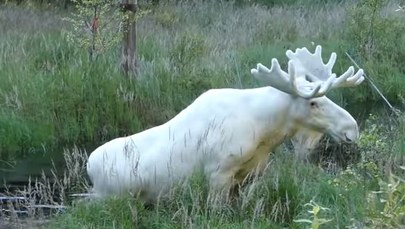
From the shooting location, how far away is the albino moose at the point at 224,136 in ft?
22.7

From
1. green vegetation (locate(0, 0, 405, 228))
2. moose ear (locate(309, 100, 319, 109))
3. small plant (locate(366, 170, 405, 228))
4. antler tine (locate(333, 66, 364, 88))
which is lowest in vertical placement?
green vegetation (locate(0, 0, 405, 228))

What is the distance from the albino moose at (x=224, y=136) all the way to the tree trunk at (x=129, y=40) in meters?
5.83

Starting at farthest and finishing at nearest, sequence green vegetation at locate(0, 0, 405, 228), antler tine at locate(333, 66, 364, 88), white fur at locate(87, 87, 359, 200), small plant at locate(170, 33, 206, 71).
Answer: small plant at locate(170, 33, 206, 71) < antler tine at locate(333, 66, 364, 88) < white fur at locate(87, 87, 359, 200) < green vegetation at locate(0, 0, 405, 228)

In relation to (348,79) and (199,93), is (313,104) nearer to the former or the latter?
(348,79)

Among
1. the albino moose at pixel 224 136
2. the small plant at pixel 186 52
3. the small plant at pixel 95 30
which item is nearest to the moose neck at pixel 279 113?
the albino moose at pixel 224 136

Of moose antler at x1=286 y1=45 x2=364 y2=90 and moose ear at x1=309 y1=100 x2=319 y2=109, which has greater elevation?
moose antler at x1=286 y1=45 x2=364 y2=90

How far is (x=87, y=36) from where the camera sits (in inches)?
559

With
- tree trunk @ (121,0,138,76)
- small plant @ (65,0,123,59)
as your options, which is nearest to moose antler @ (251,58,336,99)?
tree trunk @ (121,0,138,76)

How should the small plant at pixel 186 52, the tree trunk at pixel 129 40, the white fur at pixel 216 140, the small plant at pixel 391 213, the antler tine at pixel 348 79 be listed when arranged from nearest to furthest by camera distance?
the small plant at pixel 391 213
the white fur at pixel 216 140
the antler tine at pixel 348 79
the tree trunk at pixel 129 40
the small plant at pixel 186 52

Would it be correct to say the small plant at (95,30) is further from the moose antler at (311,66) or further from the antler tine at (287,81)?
the antler tine at (287,81)

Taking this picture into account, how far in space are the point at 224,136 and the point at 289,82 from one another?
0.60 metres

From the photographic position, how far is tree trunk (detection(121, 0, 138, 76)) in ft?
43.3

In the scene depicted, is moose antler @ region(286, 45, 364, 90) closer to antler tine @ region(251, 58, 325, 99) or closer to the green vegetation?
antler tine @ region(251, 58, 325, 99)

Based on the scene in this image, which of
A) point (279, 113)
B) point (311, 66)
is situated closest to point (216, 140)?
point (279, 113)
